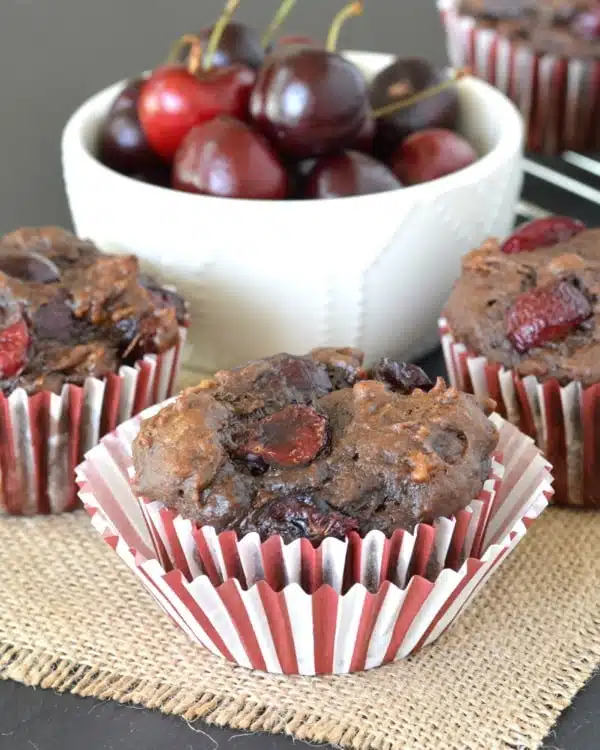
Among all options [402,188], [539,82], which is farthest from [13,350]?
[539,82]

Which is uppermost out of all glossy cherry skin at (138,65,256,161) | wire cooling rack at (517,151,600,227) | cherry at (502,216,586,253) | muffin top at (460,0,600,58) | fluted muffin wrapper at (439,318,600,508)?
glossy cherry skin at (138,65,256,161)

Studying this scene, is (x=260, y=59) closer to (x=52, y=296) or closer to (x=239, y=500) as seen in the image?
(x=52, y=296)

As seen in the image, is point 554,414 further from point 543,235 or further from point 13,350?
point 13,350

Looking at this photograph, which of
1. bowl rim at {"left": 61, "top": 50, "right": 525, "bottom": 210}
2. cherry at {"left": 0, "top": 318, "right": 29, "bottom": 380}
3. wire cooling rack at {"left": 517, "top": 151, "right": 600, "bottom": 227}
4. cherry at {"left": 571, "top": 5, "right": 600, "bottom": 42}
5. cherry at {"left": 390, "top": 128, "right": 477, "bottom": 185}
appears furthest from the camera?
cherry at {"left": 571, "top": 5, "right": 600, "bottom": 42}

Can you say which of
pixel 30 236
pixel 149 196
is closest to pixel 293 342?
pixel 149 196

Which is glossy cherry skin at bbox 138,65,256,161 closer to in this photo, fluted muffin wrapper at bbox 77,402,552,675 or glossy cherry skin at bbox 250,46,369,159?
glossy cherry skin at bbox 250,46,369,159

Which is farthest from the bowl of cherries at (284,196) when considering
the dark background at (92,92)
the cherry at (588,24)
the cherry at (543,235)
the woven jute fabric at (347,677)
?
the cherry at (588,24)

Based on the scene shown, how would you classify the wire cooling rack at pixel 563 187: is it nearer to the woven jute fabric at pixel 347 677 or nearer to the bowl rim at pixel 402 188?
the bowl rim at pixel 402 188

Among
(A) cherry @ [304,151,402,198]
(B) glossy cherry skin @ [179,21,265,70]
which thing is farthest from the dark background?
(B) glossy cherry skin @ [179,21,265,70]
